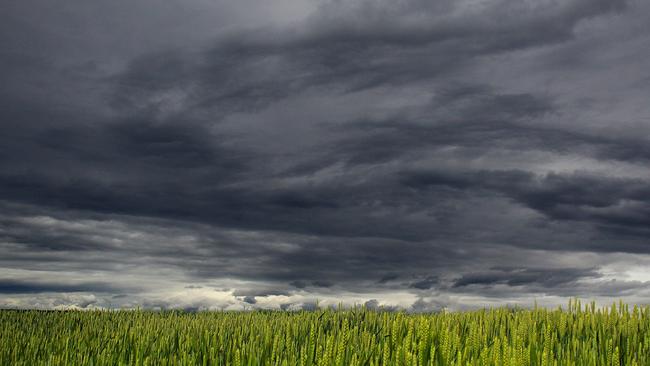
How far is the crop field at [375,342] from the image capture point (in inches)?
315

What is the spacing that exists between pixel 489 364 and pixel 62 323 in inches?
688

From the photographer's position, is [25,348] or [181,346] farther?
[25,348]

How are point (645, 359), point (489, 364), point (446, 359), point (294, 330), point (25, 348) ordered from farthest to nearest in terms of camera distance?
1. point (25, 348)
2. point (294, 330)
3. point (645, 359)
4. point (446, 359)
5. point (489, 364)

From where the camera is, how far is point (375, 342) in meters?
11.1

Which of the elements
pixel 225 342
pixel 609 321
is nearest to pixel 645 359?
pixel 609 321

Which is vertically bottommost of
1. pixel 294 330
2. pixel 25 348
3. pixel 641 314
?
pixel 25 348

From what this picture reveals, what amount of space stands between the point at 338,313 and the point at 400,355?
8.11m

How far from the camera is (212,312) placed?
853 inches

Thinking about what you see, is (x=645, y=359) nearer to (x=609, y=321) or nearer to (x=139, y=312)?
(x=609, y=321)

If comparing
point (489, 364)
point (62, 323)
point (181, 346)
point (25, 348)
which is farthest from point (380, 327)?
point (62, 323)

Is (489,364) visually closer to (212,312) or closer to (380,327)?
(380,327)

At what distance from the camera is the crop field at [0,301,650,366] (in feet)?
26.2

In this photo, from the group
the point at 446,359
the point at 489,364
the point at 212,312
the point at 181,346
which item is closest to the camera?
the point at 489,364

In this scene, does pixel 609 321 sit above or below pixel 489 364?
above
